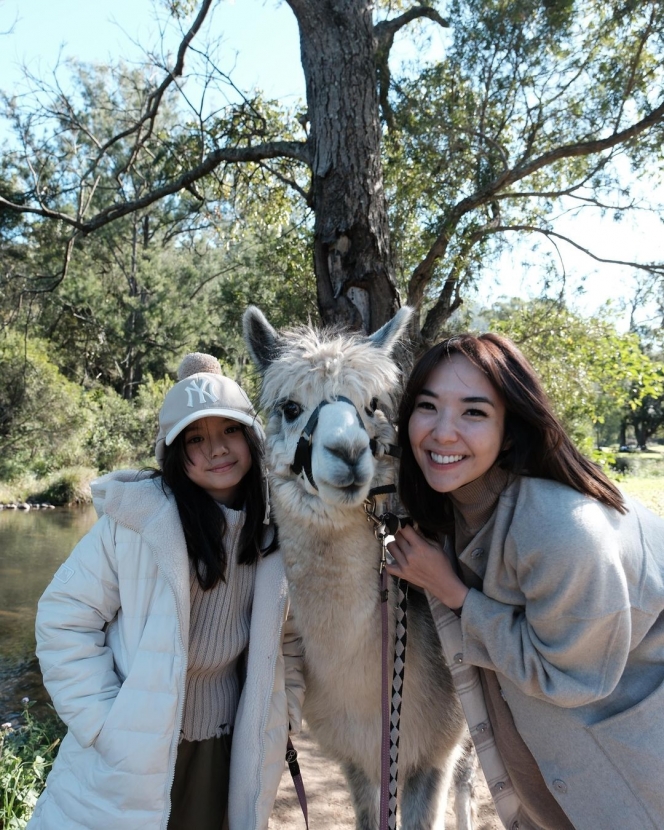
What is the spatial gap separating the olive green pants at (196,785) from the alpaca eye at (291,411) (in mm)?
1043

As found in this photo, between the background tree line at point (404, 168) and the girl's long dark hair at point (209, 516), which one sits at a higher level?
the background tree line at point (404, 168)

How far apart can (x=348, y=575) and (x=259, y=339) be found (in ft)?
3.13

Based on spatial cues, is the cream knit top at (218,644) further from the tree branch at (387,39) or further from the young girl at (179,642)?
the tree branch at (387,39)

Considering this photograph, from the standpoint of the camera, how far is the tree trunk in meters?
3.49

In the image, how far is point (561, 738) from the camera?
5.08ft

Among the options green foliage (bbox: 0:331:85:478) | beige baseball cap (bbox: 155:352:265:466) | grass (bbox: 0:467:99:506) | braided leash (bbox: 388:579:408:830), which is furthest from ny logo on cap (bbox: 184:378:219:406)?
green foliage (bbox: 0:331:85:478)

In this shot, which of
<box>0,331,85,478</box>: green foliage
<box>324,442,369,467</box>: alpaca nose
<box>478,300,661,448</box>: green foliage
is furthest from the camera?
<box>0,331,85,478</box>: green foliage

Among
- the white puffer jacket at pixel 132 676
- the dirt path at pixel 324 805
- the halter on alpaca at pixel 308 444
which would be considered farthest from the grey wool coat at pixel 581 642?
the dirt path at pixel 324 805

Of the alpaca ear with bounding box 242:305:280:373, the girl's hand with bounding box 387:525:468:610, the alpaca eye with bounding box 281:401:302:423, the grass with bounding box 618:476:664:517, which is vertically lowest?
the grass with bounding box 618:476:664:517

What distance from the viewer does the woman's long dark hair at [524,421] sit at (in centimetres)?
164

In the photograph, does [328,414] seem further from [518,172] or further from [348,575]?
[518,172]

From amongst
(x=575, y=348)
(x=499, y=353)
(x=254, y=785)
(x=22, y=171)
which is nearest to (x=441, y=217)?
(x=575, y=348)

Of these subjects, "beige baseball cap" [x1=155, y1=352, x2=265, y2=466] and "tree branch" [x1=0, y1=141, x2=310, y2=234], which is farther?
"tree branch" [x1=0, y1=141, x2=310, y2=234]

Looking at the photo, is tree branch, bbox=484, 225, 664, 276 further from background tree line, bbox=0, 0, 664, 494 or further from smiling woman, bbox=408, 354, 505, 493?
smiling woman, bbox=408, 354, 505, 493
